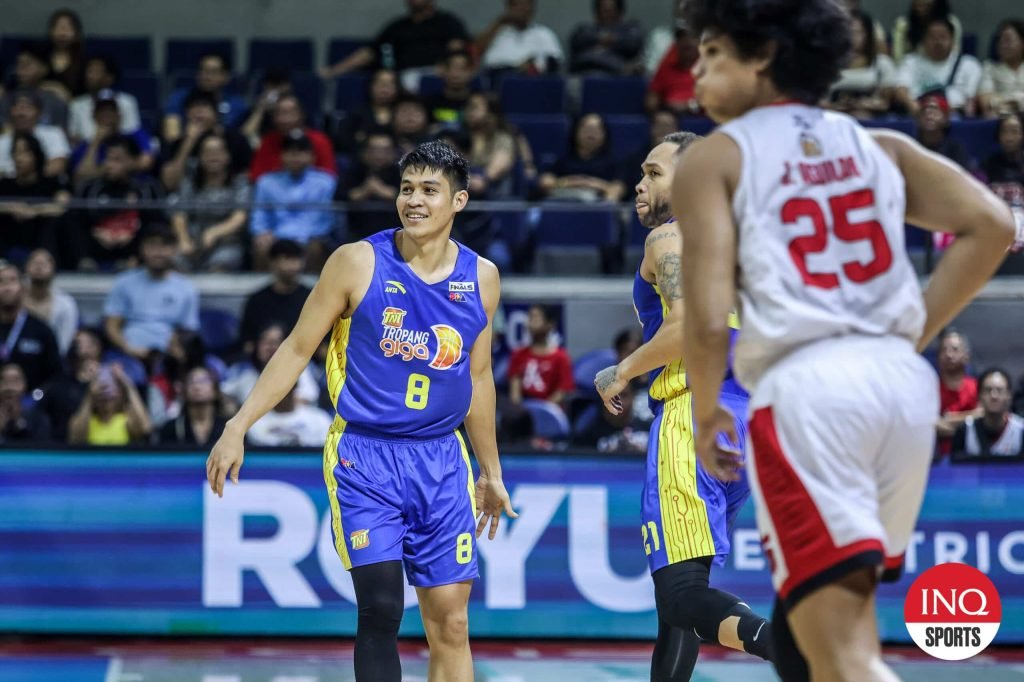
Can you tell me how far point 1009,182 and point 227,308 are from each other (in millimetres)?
6181

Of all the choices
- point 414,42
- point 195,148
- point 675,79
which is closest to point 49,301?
point 195,148

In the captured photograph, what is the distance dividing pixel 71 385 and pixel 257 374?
1249 mm

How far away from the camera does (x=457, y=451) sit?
518 centimetres

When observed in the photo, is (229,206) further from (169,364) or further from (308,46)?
(308,46)

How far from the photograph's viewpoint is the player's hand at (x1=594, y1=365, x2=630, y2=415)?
4871 mm

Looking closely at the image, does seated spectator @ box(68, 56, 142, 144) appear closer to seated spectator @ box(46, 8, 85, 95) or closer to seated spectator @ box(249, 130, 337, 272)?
seated spectator @ box(46, 8, 85, 95)

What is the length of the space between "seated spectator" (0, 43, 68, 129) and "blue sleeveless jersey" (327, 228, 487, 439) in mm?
8556

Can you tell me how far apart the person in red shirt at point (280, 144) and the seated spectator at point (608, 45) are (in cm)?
302

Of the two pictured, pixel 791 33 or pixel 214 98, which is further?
pixel 214 98

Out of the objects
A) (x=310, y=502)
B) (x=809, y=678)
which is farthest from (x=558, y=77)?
(x=809, y=678)

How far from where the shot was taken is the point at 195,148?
12.0m

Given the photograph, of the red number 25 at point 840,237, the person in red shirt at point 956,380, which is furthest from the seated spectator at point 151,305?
the red number 25 at point 840,237

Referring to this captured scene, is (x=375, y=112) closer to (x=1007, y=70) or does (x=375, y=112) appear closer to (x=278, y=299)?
(x=278, y=299)

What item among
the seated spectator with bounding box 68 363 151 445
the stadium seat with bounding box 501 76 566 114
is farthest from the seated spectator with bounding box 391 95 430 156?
the seated spectator with bounding box 68 363 151 445
